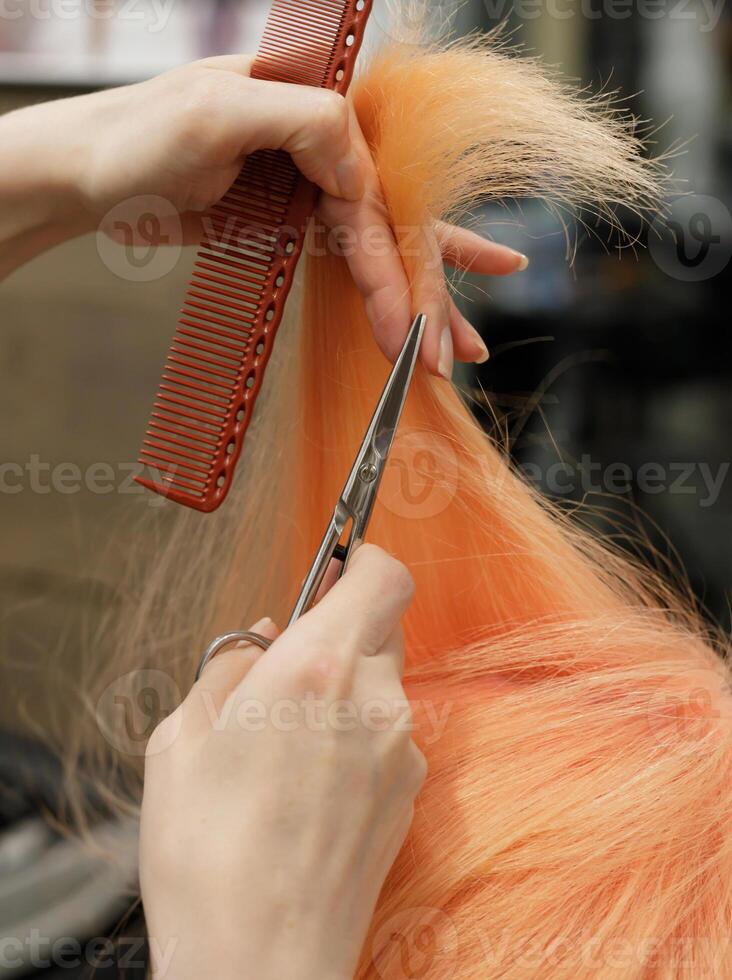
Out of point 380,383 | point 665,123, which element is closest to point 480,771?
point 380,383

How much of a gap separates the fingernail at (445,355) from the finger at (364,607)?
158mm

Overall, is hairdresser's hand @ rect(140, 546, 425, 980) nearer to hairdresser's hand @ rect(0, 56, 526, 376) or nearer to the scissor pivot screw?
the scissor pivot screw

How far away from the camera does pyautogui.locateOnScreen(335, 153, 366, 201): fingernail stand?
62 centimetres

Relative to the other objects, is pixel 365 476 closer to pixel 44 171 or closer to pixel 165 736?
pixel 165 736

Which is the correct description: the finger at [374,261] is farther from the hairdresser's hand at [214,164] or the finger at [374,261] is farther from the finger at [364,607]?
the finger at [364,607]

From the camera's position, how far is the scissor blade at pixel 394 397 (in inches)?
24.3

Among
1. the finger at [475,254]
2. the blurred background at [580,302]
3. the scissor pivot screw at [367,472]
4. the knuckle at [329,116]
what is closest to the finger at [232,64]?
the knuckle at [329,116]

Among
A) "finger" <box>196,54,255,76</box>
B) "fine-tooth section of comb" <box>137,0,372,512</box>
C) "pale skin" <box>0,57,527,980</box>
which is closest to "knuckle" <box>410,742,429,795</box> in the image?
"pale skin" <box>0,57,527,980</box>

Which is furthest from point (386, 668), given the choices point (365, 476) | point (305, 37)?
point (305, 37)

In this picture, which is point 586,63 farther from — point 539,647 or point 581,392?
point 539,647

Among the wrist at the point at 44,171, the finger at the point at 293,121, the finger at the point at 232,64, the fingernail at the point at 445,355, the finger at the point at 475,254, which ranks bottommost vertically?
the fingernail at the point at 445,355

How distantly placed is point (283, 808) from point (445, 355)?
1.16ft

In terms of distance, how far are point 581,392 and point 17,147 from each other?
1017 mm

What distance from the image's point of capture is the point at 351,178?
63 centimetres
